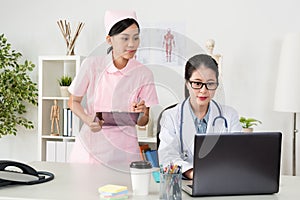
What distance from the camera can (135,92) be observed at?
2.04 m

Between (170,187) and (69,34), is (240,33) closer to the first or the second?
(69,34)

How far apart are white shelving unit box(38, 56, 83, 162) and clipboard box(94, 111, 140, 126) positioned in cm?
153

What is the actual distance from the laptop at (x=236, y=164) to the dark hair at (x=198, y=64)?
300 millimetres

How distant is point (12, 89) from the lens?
3.93 meters

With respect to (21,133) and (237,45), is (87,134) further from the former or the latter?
(21,133)

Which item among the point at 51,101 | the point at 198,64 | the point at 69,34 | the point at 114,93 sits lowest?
the point at 51,101

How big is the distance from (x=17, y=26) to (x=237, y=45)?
1831 millimetres


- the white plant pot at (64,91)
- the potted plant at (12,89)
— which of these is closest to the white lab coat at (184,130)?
the white plant pot at (64,91)

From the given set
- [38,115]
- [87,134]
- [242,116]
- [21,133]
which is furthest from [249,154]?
[21,133]

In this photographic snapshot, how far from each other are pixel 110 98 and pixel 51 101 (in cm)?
188


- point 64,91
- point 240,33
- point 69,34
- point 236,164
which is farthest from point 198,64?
point 69,34

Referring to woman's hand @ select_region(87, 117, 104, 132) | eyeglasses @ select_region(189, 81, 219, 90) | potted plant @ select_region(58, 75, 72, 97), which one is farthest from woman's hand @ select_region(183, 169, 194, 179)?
potted plant @ select_region(58, 75, 72, 97)

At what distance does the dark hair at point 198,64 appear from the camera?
73.8 inches

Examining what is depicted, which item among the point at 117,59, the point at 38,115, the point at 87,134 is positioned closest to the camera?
the point at 117,59
